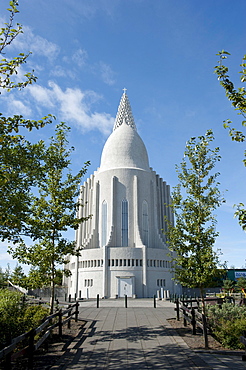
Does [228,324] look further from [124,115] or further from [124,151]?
[124,115]

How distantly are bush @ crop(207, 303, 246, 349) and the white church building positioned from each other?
89.5 ft

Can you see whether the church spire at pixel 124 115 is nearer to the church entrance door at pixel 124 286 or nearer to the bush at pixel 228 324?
the church entrance door at pixel 124 286

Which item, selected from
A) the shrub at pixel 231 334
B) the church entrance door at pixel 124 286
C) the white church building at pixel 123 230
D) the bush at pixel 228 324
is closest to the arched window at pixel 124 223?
the white church building at pixel 123 230

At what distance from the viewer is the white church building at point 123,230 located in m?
43.7

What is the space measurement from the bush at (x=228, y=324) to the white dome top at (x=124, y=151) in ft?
126

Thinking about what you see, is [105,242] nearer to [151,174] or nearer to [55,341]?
[151,174]

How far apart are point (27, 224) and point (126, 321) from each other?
22.9 ft

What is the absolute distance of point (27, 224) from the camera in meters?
14.2

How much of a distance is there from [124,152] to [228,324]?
4252 cm

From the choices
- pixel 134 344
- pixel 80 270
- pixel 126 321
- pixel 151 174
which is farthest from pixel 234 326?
pixel 151 174

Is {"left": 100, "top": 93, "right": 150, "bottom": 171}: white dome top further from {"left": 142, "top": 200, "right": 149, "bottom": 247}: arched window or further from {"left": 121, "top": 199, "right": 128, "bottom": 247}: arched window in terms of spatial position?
{"left": 142, "top": 200, "right": 149, "bottom": 247}: arched window

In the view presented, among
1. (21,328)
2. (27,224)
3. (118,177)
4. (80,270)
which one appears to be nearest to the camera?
(21,328)

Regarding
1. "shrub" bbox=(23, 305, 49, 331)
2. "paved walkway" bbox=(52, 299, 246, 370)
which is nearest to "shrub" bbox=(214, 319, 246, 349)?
"paved walkway" bbox=(52, 299, 246, 370)

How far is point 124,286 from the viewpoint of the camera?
1681 inches
